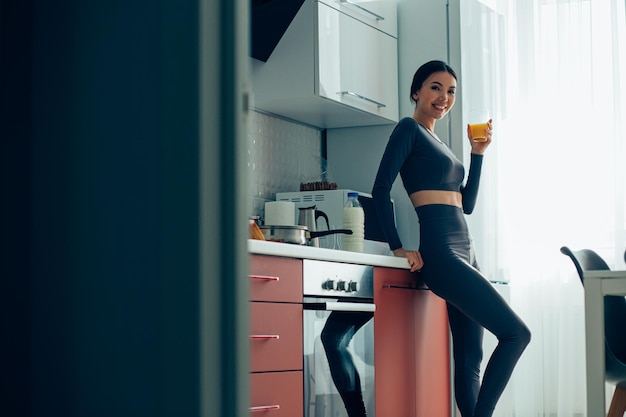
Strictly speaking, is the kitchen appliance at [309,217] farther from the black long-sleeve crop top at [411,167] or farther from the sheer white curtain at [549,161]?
the sheer white curtain at [549,161]

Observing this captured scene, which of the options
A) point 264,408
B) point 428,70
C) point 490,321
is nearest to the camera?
point 264,408

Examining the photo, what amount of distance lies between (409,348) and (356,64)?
1.21 meters

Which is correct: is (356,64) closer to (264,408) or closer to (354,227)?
(354,227)

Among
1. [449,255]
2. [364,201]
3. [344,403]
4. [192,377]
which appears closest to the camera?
[192,377]

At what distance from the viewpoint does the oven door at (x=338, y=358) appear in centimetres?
307

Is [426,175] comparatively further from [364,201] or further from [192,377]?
[192,377]

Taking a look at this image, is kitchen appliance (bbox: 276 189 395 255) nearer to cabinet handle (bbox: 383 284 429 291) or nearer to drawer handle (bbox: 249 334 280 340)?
cabinet handle (bbox: 383 284 429 291)

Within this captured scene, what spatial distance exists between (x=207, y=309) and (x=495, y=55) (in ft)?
12.6

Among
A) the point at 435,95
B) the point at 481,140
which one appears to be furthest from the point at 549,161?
the point at 435,95

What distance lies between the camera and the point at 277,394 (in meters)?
2.88

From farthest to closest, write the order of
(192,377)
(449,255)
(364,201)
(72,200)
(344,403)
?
(364,201), (449,255), (344,403), (72,200), (192,377)

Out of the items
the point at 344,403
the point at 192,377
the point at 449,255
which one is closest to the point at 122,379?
the point at 192,377

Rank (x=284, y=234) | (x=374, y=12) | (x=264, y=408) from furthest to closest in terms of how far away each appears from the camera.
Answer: (x=374, y=12), (x=284, y=234), (x=264, y=408)

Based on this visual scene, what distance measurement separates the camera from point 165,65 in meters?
1.13
